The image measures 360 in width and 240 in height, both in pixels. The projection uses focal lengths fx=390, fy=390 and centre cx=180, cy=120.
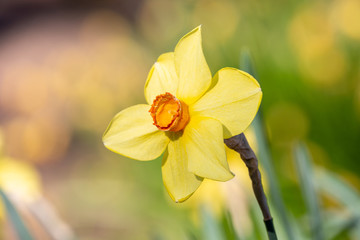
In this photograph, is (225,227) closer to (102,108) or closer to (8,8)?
(102,108)

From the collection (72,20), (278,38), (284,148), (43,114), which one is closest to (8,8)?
(72,20)

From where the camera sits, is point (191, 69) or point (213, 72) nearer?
point (191, 69)

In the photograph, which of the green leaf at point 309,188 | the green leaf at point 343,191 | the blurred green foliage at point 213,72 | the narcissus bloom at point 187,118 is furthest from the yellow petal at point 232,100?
the green leaf at point 343,191

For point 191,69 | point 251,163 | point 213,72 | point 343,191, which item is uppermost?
point 213,72

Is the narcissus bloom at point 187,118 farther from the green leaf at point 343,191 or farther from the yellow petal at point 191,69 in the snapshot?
the green leaf at point 343,191

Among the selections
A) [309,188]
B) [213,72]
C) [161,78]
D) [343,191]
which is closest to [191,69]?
[161,78]

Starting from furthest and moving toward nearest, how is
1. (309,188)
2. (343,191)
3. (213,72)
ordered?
(213,72), (343,191), (309,188)

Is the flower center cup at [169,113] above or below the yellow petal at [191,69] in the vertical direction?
below

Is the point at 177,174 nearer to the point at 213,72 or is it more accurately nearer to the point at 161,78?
the point at 161,78
